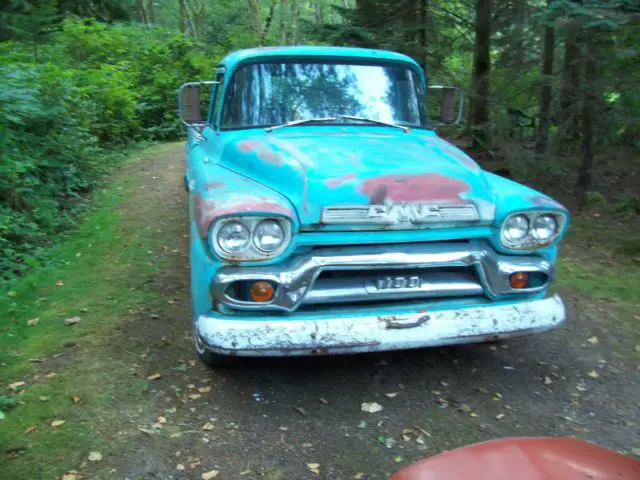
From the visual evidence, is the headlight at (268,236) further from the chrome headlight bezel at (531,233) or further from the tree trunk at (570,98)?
the tree trunk at (570,98)

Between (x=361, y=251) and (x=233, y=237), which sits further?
(x=361, y=251)

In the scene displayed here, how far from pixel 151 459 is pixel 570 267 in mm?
4871

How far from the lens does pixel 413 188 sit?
11.0 feet

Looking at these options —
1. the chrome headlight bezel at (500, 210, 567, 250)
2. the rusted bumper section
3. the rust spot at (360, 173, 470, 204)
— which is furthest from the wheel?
the chrome headlight bezel at (500, 210, 567, 250)

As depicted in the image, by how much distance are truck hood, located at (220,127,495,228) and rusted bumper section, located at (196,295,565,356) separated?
0.55m

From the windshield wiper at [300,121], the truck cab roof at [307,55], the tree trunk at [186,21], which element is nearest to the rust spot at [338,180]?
the windshield wiper at [300,121]

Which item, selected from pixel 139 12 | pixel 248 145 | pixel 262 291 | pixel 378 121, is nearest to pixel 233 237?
pixel 262 291

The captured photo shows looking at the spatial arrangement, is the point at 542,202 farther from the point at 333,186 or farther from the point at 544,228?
the point at 333,186

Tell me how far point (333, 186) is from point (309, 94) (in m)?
1.45

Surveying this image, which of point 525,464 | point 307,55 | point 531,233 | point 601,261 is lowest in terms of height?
point 601,261

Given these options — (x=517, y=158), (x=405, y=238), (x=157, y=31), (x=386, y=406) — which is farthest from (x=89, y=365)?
(x=157, y=31)

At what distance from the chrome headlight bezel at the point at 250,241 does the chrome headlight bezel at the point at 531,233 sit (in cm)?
130

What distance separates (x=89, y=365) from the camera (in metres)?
3.81

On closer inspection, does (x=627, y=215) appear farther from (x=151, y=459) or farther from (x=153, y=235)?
(x=151, y=459)
